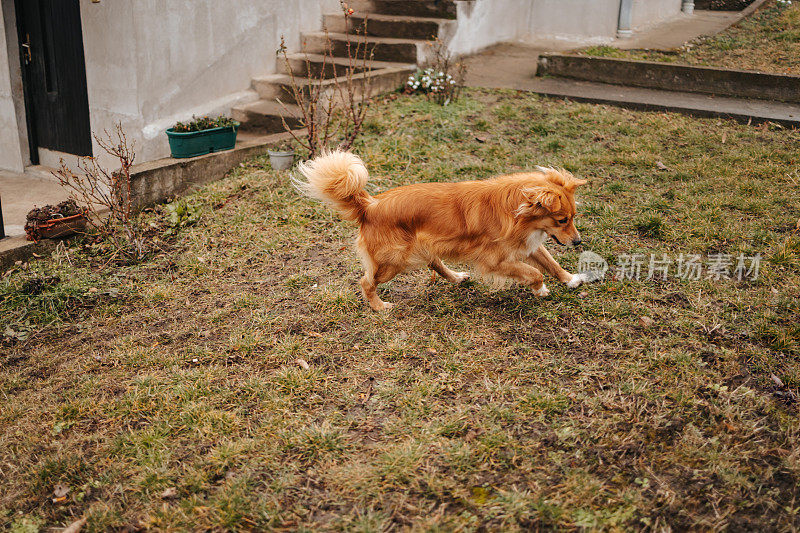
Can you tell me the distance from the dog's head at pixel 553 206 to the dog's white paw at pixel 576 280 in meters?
0.50

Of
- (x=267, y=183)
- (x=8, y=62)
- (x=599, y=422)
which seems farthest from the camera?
(x=8, y=62)

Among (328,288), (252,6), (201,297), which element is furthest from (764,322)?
(252,6)

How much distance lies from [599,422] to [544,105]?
6369 mm

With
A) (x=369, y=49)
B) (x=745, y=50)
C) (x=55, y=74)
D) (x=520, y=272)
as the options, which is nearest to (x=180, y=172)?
(x=55, y=74)

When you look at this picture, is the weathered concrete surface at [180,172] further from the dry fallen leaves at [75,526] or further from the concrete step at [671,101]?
the dry fallen leaves at [75,526]

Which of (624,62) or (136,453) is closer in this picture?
(136,453)

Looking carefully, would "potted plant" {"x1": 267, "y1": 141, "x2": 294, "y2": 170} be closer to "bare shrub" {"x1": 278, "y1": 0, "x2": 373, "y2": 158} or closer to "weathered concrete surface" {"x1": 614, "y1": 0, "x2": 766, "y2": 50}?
"bare shrub" {"x1": 278, "y1": 0, "x2": 373, "y2": 158}

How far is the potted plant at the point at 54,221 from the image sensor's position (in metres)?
6.15

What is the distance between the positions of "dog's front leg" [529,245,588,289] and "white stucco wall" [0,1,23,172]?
8.03 m

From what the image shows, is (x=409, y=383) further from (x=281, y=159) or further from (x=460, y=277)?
(x=281, y=159)

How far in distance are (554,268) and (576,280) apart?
0.19m

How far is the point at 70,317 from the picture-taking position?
17.2 ft

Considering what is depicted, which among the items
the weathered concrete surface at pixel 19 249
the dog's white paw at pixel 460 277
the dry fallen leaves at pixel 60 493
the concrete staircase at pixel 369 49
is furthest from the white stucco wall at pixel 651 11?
the dry fallen leaves at pixel 60 493

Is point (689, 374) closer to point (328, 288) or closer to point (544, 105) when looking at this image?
point (328, 288)
